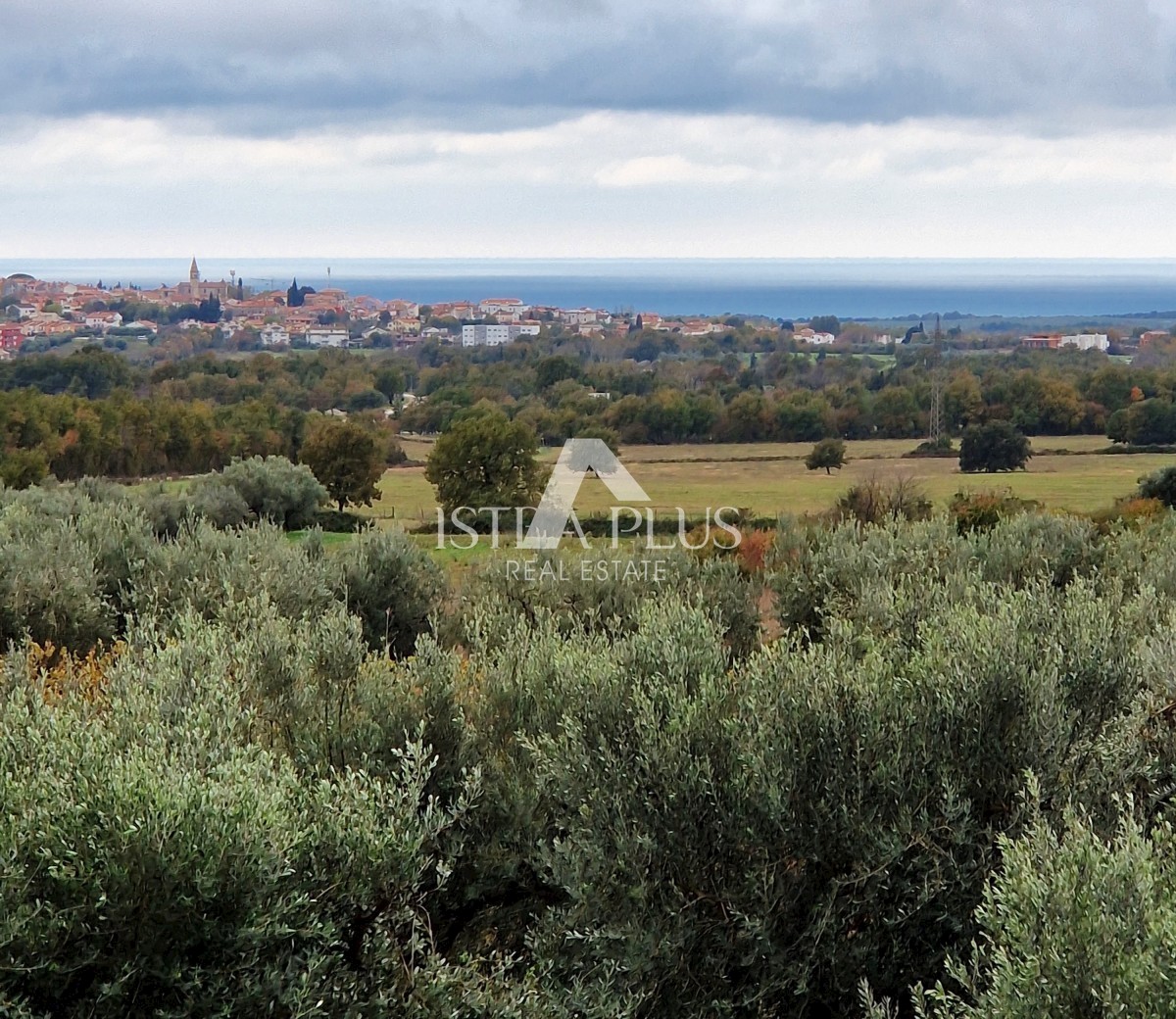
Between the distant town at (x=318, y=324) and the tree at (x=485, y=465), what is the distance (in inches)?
2242

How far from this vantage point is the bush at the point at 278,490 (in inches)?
1283

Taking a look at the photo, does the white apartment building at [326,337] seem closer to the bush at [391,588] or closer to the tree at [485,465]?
the tree at [485,465]

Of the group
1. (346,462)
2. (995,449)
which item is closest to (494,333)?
(346,462)

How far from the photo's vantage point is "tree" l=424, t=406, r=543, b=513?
42.3 metres

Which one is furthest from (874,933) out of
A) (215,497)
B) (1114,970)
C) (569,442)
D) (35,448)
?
(35,448)

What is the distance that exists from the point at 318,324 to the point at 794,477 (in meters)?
96.1

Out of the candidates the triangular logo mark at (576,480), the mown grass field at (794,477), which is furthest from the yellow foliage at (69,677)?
the mown grass field at (794,477)

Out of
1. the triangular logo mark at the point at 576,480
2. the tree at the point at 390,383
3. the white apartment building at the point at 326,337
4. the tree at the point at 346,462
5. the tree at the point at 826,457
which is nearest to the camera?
the triangular logo mark at the point at 576,480

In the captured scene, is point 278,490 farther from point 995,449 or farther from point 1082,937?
point 1082,937

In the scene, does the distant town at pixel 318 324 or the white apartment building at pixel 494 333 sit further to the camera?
the white apartment building at pixel 494 333

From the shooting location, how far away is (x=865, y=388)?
6444 cm

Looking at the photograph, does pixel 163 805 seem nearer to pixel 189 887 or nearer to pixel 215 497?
pixel 189 887

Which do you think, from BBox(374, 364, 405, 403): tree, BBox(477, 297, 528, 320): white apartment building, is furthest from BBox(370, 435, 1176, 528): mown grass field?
BBox(477, 297, 528, 320): white apartment building

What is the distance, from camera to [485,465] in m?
42.8
